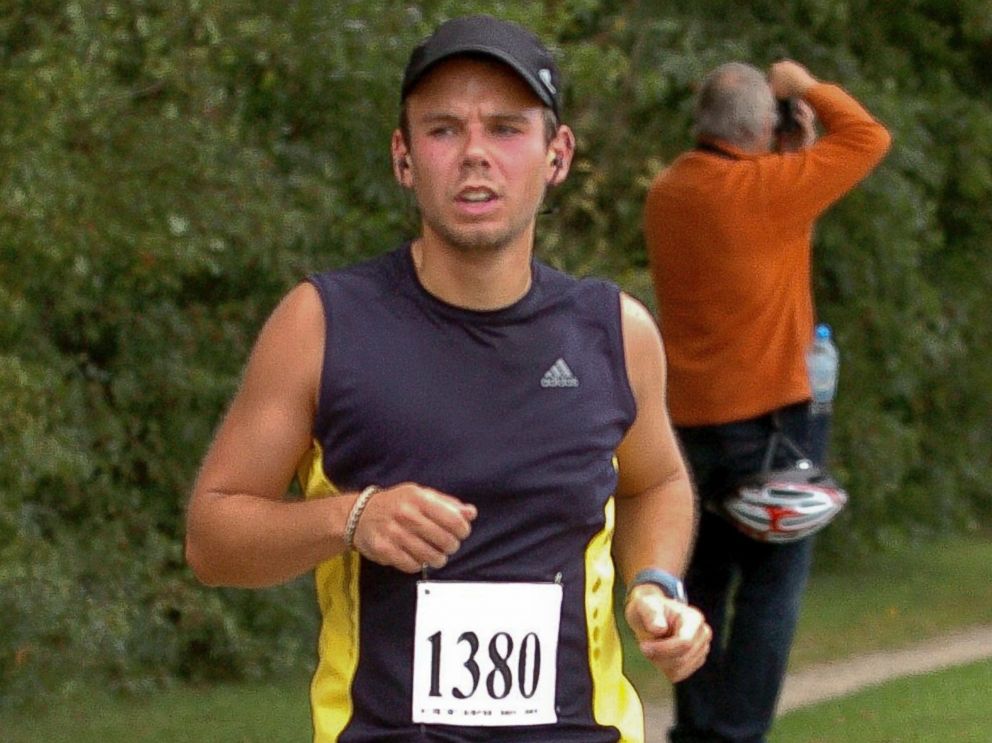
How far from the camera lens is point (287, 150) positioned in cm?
749

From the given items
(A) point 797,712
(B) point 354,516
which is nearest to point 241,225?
(A) point 797,712

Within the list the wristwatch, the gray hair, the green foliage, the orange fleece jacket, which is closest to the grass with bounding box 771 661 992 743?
the orange fleece jacket

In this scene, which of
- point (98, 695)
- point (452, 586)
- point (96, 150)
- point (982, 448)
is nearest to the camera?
point (452, 586)

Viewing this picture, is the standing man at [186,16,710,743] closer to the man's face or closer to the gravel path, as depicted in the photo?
the man's face

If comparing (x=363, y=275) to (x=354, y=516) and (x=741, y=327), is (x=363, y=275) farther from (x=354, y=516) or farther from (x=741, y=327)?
(x=741, y=327)

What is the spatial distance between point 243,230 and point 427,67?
4.00m

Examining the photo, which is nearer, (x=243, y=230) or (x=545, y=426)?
(x=545, y=426)

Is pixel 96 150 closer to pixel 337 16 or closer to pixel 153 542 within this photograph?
pixel 337 16

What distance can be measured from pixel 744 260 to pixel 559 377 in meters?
2.98

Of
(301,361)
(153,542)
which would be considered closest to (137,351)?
(153,542)

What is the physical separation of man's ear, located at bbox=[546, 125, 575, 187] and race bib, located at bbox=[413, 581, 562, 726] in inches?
24.2

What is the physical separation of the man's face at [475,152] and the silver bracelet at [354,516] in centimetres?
42

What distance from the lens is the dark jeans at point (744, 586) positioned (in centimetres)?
619

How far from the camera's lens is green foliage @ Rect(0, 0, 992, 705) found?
6.54 m
